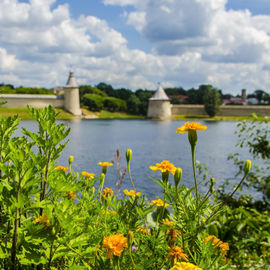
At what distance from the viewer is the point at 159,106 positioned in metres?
50.9

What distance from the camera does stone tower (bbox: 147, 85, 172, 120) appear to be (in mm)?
50500

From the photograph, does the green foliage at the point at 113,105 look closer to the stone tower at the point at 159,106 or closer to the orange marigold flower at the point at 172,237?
the stone tower at the point at 159,106

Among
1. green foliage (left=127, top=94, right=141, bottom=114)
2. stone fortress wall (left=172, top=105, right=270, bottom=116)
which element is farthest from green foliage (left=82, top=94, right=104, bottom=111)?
stone fortress wall (left=172, top=105, right=270, bottom=116)

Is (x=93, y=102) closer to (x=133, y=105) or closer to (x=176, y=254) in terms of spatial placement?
(x=133, y=105)

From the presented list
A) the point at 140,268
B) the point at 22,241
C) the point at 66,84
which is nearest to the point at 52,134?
the point at 22,241

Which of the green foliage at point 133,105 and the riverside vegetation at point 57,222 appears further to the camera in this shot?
the green foliage at point 133,105

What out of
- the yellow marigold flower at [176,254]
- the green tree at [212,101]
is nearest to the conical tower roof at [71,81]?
the green tree at [212,101]

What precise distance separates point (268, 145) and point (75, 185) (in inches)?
148

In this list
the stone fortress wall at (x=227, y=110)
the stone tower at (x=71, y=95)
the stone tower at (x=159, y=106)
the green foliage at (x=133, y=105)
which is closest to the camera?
the stone tower at (x=71, y=95)

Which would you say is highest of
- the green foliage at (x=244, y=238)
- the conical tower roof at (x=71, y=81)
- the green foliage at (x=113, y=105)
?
the conical tower roof at (x=71, y=81)

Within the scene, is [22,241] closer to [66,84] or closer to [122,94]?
[66,84]

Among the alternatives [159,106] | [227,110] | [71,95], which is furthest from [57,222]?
[227,110]

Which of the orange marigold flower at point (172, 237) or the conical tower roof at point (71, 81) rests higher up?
the conical tower roof at point (71, 81)

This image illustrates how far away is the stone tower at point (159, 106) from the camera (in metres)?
50.5
